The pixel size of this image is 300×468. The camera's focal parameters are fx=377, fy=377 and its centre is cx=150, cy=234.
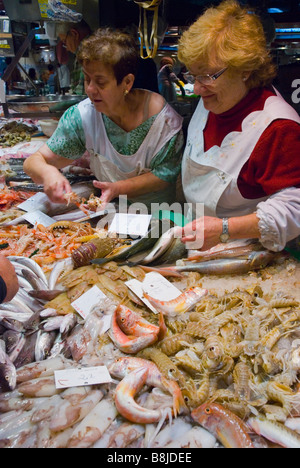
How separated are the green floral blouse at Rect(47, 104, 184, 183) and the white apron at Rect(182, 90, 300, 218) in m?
0.34

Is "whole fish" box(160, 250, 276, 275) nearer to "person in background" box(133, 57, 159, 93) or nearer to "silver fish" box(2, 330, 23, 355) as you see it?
"silver fish" box(2, 330, 23, 355)

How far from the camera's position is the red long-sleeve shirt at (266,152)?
197 cm

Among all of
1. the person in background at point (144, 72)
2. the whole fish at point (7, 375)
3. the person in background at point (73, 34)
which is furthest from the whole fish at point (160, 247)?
the person in background at point (73, 34)

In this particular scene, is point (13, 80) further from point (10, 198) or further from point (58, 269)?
point (58, 269)

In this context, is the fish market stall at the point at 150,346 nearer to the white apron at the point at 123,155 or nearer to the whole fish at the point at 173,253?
the whole fish at the point at 173,253

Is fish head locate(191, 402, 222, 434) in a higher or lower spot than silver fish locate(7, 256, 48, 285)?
higher

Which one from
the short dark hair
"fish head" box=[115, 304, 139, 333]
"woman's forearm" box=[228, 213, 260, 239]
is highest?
the short dark hair

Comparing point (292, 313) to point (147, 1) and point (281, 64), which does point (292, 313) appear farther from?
point (147, 1)

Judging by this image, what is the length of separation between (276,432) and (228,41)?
1.75 m

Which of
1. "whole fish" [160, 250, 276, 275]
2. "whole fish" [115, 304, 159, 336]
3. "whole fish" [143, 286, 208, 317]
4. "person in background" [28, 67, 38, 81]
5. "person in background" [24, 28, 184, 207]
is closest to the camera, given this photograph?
"whole fish" [115, 304, 159, 336]

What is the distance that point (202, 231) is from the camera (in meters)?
2.04

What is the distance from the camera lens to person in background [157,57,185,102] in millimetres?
3786

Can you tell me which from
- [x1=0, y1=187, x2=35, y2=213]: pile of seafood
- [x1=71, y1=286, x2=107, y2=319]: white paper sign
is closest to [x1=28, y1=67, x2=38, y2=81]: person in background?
[x1=0, y1=187, x2=35, y2=213]: pile of seafood

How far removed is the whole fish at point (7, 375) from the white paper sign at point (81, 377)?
6.7 inches
